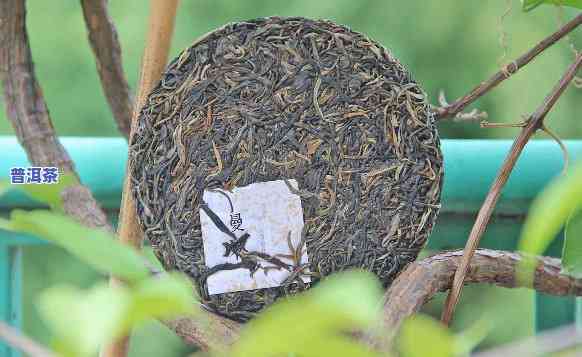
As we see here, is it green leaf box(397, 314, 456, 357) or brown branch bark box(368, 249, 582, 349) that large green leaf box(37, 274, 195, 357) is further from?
brown branch bark box(368, 249, 582, 349)

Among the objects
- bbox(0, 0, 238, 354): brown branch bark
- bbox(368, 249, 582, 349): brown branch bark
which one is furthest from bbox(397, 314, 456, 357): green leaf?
bbox(0, 0, 238, 354): brown branch bark

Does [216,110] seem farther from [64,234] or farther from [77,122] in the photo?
[77,122]

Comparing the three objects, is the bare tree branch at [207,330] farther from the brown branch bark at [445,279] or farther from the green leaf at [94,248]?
the green leaf at [94,248]

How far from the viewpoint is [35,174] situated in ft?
1.76

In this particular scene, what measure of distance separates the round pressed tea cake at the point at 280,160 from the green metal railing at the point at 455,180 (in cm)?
29

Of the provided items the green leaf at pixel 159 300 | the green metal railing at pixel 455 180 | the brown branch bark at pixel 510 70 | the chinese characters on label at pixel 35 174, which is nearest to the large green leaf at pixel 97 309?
the green leaf at pixel 159 300

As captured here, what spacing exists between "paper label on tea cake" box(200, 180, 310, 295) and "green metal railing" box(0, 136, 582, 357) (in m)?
0.30

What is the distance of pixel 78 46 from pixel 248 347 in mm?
879

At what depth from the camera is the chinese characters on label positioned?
0.53 meters

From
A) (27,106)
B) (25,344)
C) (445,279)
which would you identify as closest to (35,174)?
(27,106)

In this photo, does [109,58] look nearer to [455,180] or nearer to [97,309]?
[455,180]

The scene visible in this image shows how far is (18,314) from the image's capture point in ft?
2.27

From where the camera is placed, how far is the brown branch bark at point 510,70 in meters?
0.41

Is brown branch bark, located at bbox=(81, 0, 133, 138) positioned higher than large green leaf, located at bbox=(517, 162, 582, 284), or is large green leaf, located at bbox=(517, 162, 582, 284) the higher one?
brown branch bark, located at bbox=(81, 0, 133, 138)
